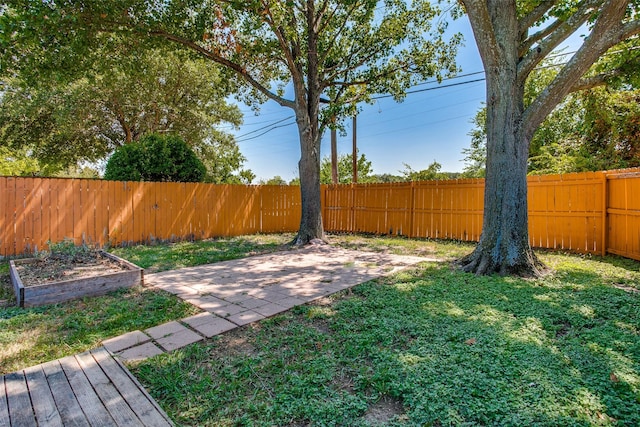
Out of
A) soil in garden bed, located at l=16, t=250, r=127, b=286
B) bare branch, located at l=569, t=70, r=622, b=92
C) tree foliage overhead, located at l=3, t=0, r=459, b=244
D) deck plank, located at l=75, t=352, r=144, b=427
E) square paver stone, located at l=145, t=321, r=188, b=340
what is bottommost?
square paver stone, located at l=145, t=321, r=188, b=340

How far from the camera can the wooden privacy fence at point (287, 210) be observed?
5.64 meters

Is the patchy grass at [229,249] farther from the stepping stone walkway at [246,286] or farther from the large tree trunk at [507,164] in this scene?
the large tree trunk at [507,164]

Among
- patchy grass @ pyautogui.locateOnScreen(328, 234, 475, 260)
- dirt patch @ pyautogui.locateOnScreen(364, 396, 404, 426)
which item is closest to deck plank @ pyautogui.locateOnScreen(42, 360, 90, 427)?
dirt patch @ pyautogui.locateOnScreen(364, 396, 404, 426)

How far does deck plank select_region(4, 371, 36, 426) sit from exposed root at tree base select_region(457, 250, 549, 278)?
472cm

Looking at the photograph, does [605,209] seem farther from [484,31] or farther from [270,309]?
[270,309]

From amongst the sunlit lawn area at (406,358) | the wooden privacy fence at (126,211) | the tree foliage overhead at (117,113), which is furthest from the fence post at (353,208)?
the sunlit lawn area at (406,358)

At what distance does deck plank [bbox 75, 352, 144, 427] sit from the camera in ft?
5.25

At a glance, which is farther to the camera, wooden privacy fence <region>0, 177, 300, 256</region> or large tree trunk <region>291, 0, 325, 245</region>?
large tree trunk <region>291, 0, 325, 245</region>

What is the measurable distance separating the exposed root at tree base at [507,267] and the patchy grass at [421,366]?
896 mm

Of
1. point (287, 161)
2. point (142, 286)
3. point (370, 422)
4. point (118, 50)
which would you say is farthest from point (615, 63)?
point (287, 161)

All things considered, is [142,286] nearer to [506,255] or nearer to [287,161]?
[506,255]

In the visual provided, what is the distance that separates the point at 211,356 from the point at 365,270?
3.02m

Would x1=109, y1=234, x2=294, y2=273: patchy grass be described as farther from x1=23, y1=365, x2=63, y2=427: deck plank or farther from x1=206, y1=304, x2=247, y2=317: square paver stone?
x1=23, y1=365, x2=63, y2=427: deck plank

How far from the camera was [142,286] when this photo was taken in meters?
4.04
